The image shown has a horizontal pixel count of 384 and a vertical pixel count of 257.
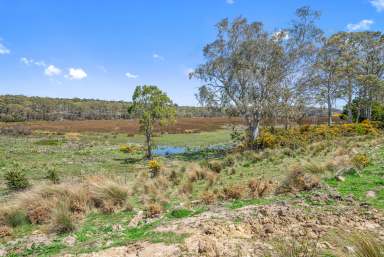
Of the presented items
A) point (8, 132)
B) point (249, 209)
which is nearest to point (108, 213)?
point (249, 209)

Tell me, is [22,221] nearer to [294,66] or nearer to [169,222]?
[169,222]

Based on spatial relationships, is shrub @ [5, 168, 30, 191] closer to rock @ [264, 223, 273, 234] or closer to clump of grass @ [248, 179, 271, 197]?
clump of grass @ [248, 179, 271, 197]

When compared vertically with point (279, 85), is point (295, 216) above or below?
below

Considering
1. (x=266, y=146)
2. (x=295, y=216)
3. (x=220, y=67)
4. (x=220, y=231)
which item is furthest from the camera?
(x=220, y=67)

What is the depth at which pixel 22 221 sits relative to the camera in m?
8.62

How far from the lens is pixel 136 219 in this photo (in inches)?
304

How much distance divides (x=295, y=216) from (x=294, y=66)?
23.2 m

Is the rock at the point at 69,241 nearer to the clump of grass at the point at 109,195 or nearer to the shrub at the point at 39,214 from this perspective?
the shrub at the point at 39,214

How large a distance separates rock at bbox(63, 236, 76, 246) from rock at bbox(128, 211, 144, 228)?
52.0 inches

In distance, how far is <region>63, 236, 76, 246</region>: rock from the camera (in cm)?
651

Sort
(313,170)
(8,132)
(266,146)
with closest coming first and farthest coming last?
(313,170)
(266,146)
(8,132)

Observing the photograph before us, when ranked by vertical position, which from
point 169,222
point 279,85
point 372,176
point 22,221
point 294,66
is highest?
point 294,66

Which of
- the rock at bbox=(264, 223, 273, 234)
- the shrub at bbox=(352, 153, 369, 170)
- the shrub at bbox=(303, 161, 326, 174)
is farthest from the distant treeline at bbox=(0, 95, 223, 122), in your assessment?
the rock at bbox=(264, 223, 273, 234)

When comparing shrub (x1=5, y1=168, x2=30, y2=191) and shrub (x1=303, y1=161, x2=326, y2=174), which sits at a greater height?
shrub (x1=303, y1=161, x2=326, y2=174)
